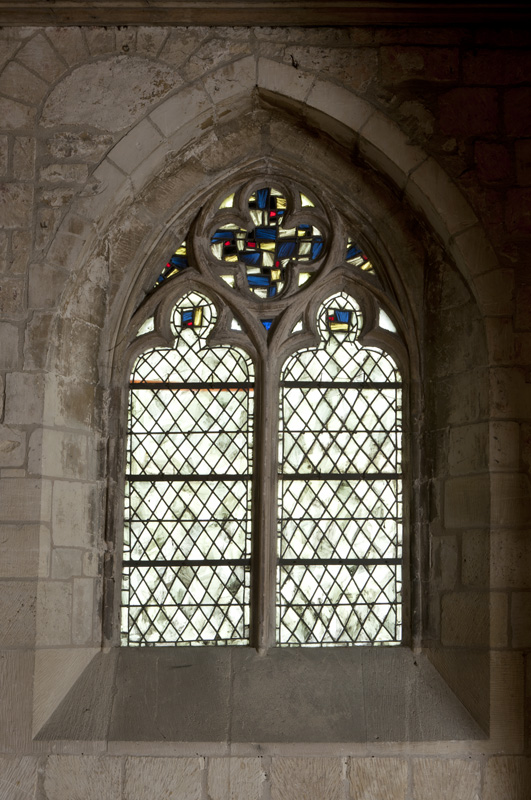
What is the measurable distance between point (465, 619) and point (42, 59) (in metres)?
3.30

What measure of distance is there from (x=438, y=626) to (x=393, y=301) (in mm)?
1608

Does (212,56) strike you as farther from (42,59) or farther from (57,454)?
(57,454)

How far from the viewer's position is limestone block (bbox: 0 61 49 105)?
444 cm

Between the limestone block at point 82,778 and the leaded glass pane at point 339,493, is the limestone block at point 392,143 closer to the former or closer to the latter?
the leaded glass pane at point 339,493

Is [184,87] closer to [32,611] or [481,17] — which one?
[481,17]

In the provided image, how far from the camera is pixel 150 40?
4.50 meters

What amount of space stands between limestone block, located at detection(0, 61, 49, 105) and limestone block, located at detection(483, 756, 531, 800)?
12.0 ft

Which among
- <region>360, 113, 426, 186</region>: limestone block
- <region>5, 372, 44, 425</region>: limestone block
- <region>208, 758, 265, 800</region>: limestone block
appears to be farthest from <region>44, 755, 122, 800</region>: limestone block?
<region>360, 113, 426, 186</region>: limestone block

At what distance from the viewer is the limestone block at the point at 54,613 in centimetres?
410

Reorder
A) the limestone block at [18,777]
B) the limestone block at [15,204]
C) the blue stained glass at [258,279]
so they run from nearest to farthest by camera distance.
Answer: the limestone block at [18,777], the limestone block at [15,204], the blue stained glass at [258,279]

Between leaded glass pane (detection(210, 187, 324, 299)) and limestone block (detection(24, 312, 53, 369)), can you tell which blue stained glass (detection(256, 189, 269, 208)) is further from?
Result: limestone block (detection(24, 312, 53, 369))

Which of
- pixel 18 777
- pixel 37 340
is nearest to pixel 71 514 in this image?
pixel 37 340

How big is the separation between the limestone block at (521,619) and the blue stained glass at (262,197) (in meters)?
2.30

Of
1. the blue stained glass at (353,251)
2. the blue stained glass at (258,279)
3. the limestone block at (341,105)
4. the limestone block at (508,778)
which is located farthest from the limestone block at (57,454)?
the limestone block at (508,778)
